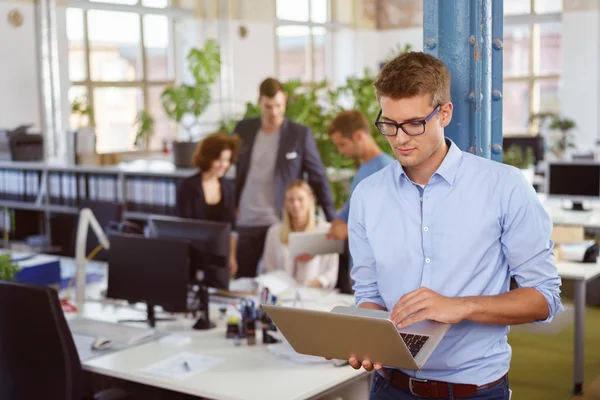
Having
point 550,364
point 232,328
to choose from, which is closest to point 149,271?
point 232,328

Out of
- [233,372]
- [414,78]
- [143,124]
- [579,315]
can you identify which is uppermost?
[414,78]

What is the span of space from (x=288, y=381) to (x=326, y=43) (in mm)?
10867

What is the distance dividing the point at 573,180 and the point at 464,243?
5.25 meters

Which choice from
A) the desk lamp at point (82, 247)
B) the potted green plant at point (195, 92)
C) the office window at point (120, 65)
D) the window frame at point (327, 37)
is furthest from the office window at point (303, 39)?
the desk lamp at point (82, 247)

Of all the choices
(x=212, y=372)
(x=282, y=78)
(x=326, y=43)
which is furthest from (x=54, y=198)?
(x=326, y=43)

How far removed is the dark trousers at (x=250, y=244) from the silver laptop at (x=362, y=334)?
9.73 feet

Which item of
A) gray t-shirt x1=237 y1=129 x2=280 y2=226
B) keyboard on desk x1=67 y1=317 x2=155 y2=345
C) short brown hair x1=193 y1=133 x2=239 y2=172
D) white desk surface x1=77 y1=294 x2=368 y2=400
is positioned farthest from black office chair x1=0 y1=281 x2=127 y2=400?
gray t-shirt x1=237 y1=129 x2=280 y2=226

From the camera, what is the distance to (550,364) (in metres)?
5.18

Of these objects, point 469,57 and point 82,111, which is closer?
point 469,57

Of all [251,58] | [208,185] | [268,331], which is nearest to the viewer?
[268,331]

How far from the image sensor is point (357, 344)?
190cm

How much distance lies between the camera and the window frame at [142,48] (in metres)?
9.21

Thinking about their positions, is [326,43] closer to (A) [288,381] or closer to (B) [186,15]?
(B) [186,15]

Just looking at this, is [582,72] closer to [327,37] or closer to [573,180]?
[327,37]
